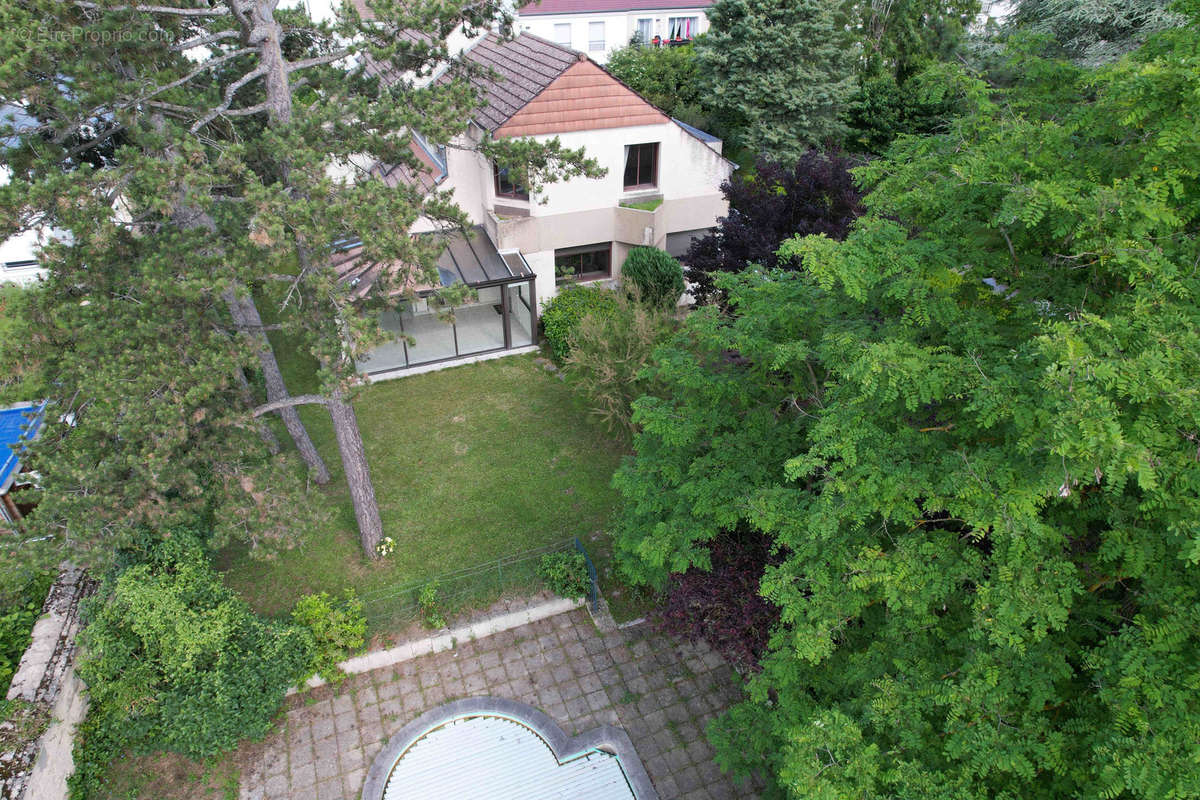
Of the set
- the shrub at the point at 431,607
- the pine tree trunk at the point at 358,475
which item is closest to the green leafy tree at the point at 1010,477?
the shrub at the point at 431,607

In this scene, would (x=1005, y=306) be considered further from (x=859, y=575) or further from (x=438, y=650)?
(x=438, y=650)

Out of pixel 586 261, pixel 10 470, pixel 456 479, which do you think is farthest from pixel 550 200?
pixel 10 470

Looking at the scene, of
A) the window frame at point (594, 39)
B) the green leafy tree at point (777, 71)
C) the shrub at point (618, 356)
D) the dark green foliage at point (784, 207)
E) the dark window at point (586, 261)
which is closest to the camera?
the shrub at point (618, 356)

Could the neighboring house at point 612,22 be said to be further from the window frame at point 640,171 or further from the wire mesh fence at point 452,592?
the wire mesh fence at point 452,592

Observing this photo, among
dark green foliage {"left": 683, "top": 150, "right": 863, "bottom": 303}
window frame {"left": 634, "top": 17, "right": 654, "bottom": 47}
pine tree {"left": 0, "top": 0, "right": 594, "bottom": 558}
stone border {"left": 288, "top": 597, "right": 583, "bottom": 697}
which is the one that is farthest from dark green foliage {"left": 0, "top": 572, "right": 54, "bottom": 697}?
window frame {"left": 634, "top": 17, "right": 654, "bottom": 47}

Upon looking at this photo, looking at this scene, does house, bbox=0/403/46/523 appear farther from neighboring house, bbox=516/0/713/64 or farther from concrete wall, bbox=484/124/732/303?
neighboring house, bbox=516/0/713/64

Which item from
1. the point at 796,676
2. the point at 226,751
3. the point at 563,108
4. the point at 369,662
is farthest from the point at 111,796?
the point at 563,108
